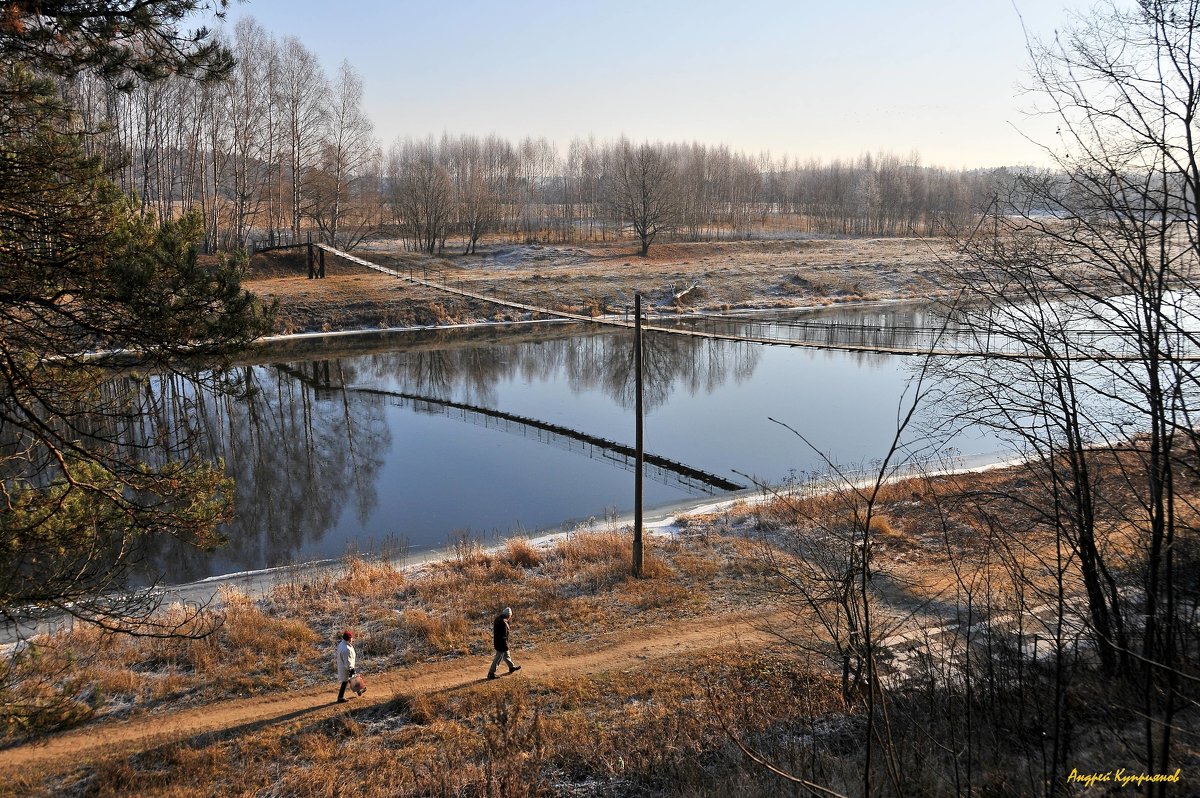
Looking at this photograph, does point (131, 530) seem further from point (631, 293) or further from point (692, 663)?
point (631, 293)

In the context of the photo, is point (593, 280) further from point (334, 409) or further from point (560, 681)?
point (560, 681)

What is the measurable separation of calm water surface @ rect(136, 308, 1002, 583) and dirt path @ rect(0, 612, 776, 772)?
363cm

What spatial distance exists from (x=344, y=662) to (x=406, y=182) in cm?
5661

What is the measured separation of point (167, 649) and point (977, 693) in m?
9.31

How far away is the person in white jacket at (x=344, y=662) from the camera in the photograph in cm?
923

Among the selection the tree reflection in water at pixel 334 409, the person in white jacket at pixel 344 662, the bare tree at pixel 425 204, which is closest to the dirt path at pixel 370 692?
the person in white jacket at pixel 344 662

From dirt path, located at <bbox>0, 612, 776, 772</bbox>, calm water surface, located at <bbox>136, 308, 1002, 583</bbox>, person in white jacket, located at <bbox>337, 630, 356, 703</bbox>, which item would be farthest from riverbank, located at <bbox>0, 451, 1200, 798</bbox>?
calm water surface, located at <bbox>136, 308, 1002, 583</bbox>

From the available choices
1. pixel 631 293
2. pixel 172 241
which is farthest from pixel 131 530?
pixel 631 293

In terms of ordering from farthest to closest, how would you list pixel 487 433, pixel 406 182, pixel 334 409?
pixel 406 182
pixel 334 409
pixel 487 433

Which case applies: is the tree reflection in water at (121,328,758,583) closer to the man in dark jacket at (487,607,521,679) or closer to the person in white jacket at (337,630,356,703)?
the person in white jacket at (337,630,356,703)

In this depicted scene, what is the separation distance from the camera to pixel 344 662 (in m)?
9.30

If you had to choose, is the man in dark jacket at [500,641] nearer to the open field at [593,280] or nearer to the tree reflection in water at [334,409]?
the tree reflection in water at [334,409]

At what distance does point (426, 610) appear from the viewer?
477 inches

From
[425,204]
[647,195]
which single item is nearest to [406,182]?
[425,204]
